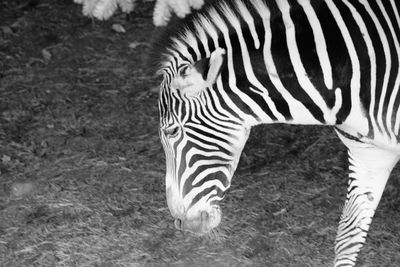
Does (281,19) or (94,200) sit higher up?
(281,19)

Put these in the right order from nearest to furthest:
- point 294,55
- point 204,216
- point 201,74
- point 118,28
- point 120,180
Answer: point 201,74, point 294,55, point 204,216, point 120,180, point 118,28

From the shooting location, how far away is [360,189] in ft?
12.5

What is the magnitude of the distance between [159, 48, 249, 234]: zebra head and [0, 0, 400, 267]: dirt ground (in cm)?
117

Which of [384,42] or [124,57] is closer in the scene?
[384,42]

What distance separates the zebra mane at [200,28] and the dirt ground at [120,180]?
4.33ft

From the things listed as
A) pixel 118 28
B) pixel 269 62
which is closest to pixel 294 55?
pixel 269 62

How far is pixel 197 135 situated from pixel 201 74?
0.34 m

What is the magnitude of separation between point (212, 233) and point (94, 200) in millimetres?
981

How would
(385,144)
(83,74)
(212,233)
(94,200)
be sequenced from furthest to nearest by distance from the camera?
1. (83,74)
2. (94,200)
3. (212,233)
4. (385,144)

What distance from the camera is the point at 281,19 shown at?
3271 millimetres

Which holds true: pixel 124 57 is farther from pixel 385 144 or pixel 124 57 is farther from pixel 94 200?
pixel 385 144

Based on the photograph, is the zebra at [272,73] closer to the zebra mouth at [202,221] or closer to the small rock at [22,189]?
the zebra mouth at [202,221]

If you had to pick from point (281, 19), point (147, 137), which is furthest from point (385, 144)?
point (147, 137)

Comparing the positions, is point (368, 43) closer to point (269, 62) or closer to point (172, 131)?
point (269, 62)
